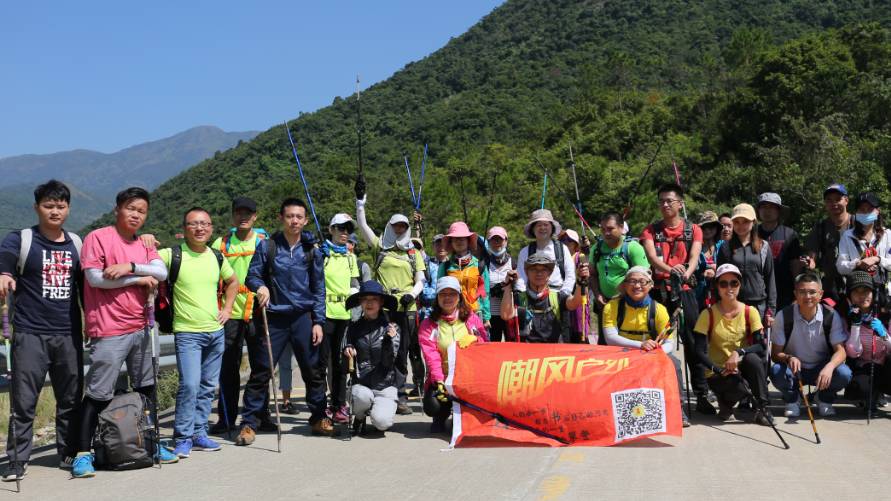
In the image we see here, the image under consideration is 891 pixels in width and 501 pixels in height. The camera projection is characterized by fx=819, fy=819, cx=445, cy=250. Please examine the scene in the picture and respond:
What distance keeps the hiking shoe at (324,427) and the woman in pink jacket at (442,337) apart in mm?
907

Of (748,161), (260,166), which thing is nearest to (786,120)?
(748,161)

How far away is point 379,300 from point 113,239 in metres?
2.59

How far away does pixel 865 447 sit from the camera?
670 centimetres

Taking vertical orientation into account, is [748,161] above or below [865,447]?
above

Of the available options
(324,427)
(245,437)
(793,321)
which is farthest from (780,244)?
(245,437)

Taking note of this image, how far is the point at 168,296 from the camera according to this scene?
7074 millimetres

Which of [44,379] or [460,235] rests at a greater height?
[460,235]

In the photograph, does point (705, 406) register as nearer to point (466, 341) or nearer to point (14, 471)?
point (466, 341)

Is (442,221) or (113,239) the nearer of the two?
(113,239)

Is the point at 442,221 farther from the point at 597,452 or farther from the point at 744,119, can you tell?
the point at 597,452

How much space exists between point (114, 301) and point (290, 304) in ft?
5.71

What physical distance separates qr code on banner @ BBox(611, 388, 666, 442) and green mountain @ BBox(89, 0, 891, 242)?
470cm

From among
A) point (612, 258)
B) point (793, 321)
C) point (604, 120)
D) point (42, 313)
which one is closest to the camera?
point (42, 313)

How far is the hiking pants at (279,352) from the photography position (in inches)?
303
